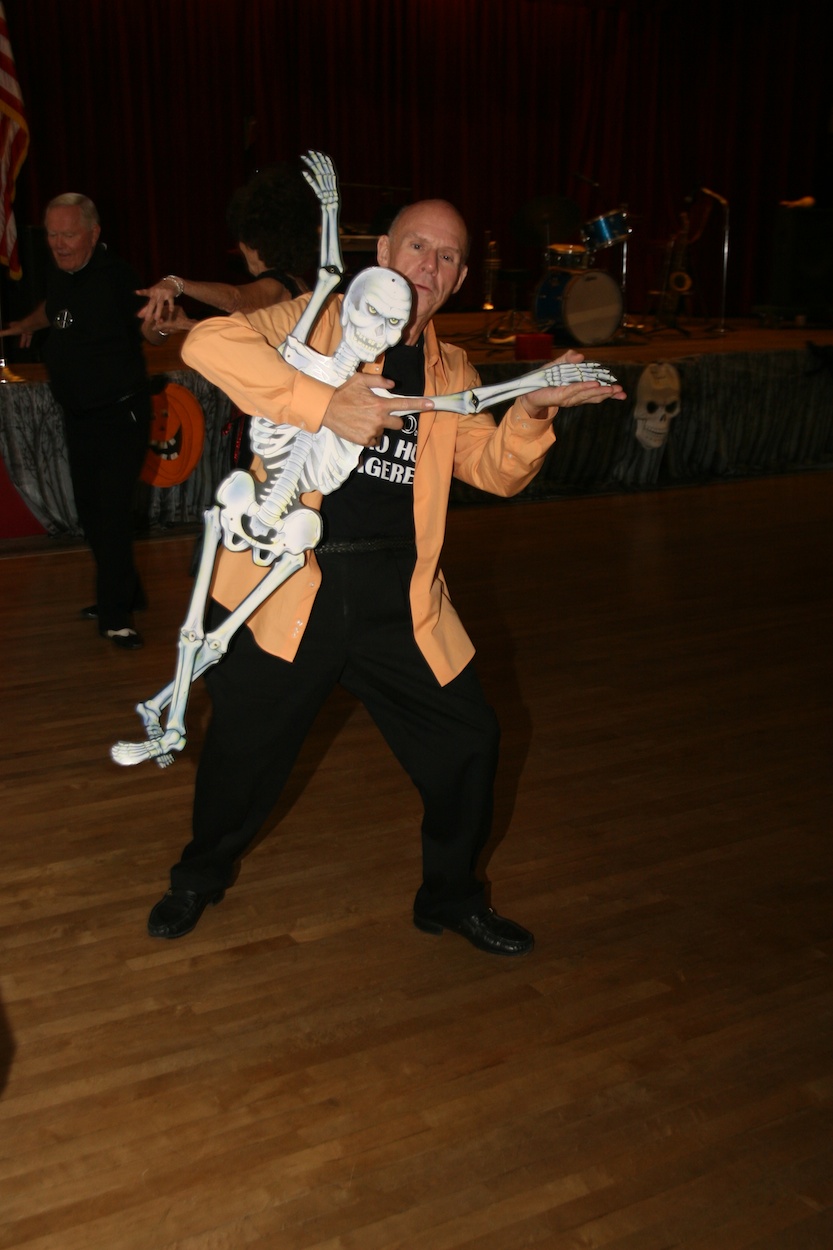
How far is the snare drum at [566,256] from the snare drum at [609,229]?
134 millimetres

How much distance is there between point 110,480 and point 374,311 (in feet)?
8.42

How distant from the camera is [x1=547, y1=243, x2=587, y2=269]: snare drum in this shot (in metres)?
8.66

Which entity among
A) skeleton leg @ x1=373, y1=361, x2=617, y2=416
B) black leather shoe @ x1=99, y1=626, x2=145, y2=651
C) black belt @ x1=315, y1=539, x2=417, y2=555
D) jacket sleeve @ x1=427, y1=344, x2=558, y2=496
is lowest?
black leather shoe @ x1=99, y1=626, x2=145, y2=651

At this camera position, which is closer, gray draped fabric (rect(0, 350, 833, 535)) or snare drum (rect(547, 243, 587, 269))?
gray draped fabric (rect(0, 350, 833, 535))

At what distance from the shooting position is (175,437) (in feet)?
19.6

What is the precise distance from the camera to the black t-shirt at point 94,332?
4.10 metres

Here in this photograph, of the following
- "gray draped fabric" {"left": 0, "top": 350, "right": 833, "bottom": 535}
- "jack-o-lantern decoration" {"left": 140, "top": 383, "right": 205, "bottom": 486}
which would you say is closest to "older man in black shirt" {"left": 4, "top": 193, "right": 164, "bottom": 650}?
"jack-o-lantern decoration" {"left": 140, "top": 383, "right": 205, "bottom": 486}

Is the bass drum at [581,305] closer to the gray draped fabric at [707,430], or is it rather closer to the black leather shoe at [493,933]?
the gray draped fabric at [707,430]

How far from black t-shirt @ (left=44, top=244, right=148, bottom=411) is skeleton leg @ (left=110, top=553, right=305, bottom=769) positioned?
230 centimetres

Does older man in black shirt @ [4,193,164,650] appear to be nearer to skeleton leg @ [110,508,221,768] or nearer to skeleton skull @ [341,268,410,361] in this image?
skeleton leg @ [110,508,221,768]

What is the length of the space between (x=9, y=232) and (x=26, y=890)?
4836 mm

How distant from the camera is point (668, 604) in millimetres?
5117

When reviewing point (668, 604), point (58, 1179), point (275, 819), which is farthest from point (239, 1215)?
point (668, 604)

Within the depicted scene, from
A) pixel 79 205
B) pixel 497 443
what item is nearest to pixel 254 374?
pixel 497 443
